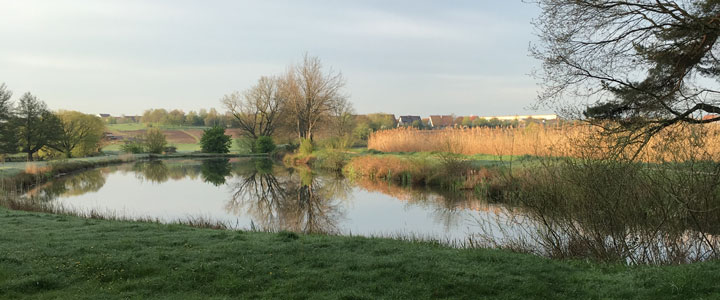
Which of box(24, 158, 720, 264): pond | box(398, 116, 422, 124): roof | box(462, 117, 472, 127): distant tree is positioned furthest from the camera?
box(398, 116, 422, 124): roof

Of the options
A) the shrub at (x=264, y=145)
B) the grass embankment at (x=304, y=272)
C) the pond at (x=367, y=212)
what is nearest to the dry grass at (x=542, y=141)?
the pond at (x=367, y=212)

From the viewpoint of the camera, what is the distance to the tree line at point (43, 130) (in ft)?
97.3

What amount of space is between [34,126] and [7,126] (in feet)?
13.4

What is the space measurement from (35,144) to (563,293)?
131ft

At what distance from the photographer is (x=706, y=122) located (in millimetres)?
6930

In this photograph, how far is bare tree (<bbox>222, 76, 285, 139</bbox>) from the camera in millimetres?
49500

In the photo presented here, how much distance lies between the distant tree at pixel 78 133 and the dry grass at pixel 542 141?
24961mm

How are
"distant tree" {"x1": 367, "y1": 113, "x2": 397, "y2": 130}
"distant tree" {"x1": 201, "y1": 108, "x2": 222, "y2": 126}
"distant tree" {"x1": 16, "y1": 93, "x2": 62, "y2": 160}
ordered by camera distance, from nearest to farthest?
"distant tree" {"x1": 16, "y1": 93, "x2": 62, "y2": 160} → "distant tree" {"x1": 367, "y1": 113, "x2": 397, "y2": 130} → "distant tree" {"x1": 201, "y1": 108, "x2": 222, "y2": 126}

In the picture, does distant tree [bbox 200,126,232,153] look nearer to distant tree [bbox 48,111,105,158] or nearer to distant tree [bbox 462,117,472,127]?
distant tree [bbox 48,111,105,158]

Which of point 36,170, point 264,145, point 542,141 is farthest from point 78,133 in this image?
point 542,141

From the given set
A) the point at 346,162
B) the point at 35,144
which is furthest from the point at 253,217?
the point at 35,144

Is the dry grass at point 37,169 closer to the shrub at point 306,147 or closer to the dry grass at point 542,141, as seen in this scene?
the shrub at point 306,147

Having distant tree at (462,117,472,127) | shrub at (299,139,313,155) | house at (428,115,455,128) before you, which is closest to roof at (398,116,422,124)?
house at (428,115,455,128)

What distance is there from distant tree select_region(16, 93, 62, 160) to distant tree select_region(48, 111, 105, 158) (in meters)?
1.80
